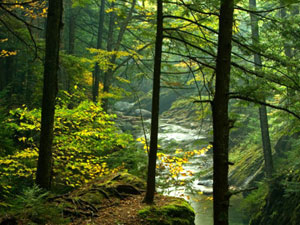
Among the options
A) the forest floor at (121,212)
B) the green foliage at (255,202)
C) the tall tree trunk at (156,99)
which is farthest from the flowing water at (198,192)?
the forest floor at (121,212)

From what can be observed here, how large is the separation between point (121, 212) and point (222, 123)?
3019mm

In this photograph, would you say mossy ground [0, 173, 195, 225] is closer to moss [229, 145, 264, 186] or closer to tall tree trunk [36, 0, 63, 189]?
tall tree trunk [36, 0, 63, 189]

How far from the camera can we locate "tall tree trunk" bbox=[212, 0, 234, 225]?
4227mm

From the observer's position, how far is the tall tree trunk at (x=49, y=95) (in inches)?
241

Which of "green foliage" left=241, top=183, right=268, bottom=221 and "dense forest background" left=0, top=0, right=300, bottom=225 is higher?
"dense forest background" left=0, top=0, right=300, bottom=225

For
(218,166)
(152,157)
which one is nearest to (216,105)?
(218,166)

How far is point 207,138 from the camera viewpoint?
23297 mm

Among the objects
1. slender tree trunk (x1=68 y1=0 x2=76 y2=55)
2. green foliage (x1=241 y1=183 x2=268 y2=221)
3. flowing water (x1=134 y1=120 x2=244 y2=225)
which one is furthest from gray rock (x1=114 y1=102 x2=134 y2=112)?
green foliage (x1=241 y1=183 x2=268 y2=221)

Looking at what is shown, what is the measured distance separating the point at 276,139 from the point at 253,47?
11.8 m

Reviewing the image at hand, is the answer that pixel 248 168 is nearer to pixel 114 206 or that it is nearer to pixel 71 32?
pixel 114 206

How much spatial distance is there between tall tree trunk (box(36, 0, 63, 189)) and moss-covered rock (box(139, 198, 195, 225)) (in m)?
2.29

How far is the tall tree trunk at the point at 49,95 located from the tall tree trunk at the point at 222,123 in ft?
11.9

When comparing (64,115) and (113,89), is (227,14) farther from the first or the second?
(113,89)

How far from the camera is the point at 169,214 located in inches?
227
